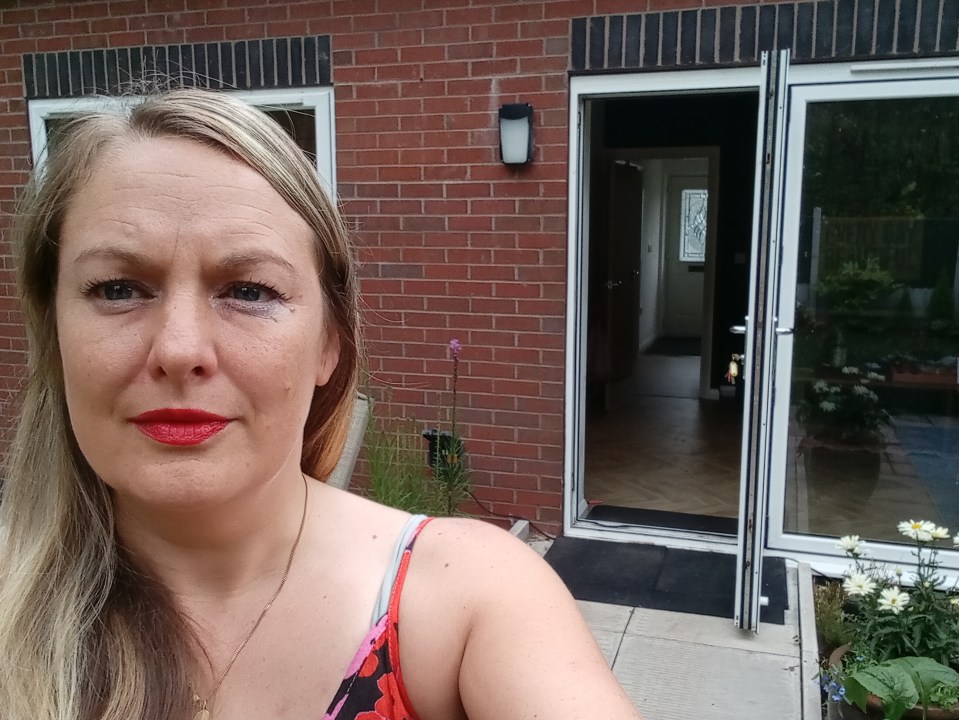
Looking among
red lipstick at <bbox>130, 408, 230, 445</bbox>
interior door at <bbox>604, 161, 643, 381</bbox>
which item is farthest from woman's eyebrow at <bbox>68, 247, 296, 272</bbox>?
interior door at <bbox>604, 161, 643, 381</bbox>

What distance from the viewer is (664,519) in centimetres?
443

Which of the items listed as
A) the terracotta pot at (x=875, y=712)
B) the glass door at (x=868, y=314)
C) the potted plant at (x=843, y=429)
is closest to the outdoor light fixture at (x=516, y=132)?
the glass door at (x=868, y=314)

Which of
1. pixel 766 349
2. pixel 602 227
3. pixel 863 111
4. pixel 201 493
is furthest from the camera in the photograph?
pixel 602 227

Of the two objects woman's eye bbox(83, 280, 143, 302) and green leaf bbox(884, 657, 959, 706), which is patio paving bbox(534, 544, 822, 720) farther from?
woman's eye bbox(83, 280, 143, 302)

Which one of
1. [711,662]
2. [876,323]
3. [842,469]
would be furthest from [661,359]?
[711,662]

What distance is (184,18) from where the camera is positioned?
14.4ft

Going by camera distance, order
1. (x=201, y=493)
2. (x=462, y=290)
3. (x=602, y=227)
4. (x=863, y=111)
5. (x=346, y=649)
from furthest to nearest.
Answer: (x=602, y=227)
(x=462, y=290)
(x=863, y=111)
(x=346, y=649)
(x=201, y=493)

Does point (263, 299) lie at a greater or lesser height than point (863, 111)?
lesser

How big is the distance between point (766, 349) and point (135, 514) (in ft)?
8.24

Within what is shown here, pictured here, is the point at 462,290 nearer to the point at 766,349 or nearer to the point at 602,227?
the point at 766,349

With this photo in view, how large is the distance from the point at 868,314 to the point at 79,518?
11.9 ft

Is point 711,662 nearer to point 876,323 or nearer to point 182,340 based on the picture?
point 876,323

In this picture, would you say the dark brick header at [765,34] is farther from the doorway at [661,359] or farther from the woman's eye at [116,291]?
the woman's eye at [116,291]

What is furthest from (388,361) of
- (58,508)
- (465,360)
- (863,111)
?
(58,508)
